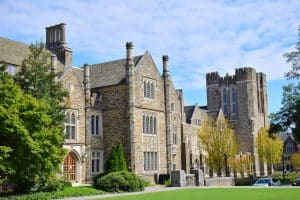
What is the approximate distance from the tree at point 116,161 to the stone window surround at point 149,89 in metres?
6.48

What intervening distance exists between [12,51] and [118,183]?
14591mm

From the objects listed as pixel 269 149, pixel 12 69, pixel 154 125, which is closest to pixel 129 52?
pixel 154 125

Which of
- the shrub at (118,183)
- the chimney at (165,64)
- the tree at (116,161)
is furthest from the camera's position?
the chimney at (165,64)

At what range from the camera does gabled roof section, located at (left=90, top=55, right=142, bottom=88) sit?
46312 mm

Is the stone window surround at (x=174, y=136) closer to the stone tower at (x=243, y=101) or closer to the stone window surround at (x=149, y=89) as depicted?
the stone window surround at (x=149, y=89)

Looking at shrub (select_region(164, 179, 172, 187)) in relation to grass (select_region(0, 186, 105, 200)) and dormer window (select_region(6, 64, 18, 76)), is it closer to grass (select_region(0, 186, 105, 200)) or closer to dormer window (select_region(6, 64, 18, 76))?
grass (select_region(0, 186, 105, 200))

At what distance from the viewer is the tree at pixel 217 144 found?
6525 cm

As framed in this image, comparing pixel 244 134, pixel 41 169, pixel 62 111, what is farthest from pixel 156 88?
pixel 244 134

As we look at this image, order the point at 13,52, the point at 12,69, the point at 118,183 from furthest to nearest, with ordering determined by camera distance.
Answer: the point at 13,52 < the point at 12,69 < the point at 118,183

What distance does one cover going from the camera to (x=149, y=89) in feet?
157

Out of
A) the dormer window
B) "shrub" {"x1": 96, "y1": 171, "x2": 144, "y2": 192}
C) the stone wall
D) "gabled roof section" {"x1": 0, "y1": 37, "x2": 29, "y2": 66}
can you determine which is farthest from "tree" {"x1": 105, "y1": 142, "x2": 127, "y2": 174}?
"gabled roof section" {"x1": 0, "y1": 37, "x2": 29, "y2": 66}

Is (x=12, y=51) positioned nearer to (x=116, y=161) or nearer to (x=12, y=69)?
(x=12, y=69)

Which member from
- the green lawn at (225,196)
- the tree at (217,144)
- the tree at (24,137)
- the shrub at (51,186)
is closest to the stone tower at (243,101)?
the tree at (217,144)

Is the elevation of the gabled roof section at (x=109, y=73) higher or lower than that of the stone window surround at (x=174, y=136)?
higher
